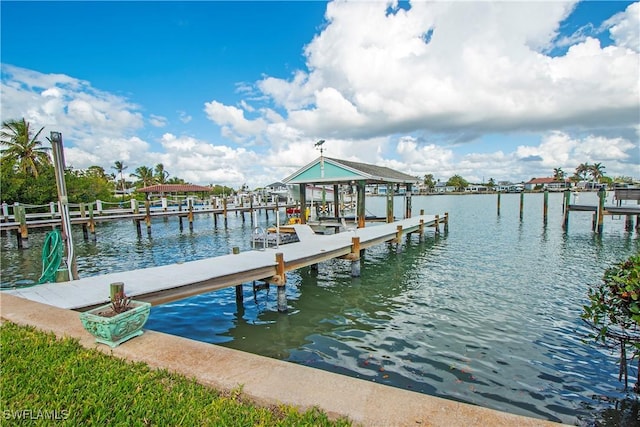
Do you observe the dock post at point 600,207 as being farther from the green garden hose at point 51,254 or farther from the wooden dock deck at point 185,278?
the green garden hose at point 51,254

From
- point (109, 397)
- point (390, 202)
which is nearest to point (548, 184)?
point (390, 202)

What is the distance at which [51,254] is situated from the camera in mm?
7707

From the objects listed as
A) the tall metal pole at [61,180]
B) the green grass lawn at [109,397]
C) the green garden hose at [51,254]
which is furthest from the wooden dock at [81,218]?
the green grass lawn at [109,397]

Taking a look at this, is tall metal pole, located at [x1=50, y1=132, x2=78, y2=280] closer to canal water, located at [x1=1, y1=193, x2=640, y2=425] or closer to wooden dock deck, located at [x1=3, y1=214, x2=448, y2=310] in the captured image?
wooden dock deck, located at [x1=3, y1=214, x2=448, y2=310]

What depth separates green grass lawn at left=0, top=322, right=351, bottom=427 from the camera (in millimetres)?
3012

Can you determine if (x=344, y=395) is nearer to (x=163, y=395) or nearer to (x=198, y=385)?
(x=198, y=385)

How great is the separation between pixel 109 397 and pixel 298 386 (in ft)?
6.31

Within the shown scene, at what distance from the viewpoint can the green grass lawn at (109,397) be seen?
9.88 feet

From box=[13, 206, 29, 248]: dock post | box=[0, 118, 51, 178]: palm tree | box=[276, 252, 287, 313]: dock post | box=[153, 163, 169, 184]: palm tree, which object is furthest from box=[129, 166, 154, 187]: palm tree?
box=[276, 252, 287, 313]: dock post

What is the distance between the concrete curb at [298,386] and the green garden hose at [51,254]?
3.43 metres

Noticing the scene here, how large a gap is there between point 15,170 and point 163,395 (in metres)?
44.5

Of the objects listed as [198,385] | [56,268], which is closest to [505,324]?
[198,385]

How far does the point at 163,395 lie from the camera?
3375 millimetres

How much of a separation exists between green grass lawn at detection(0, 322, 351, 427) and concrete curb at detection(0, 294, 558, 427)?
0.15 m
